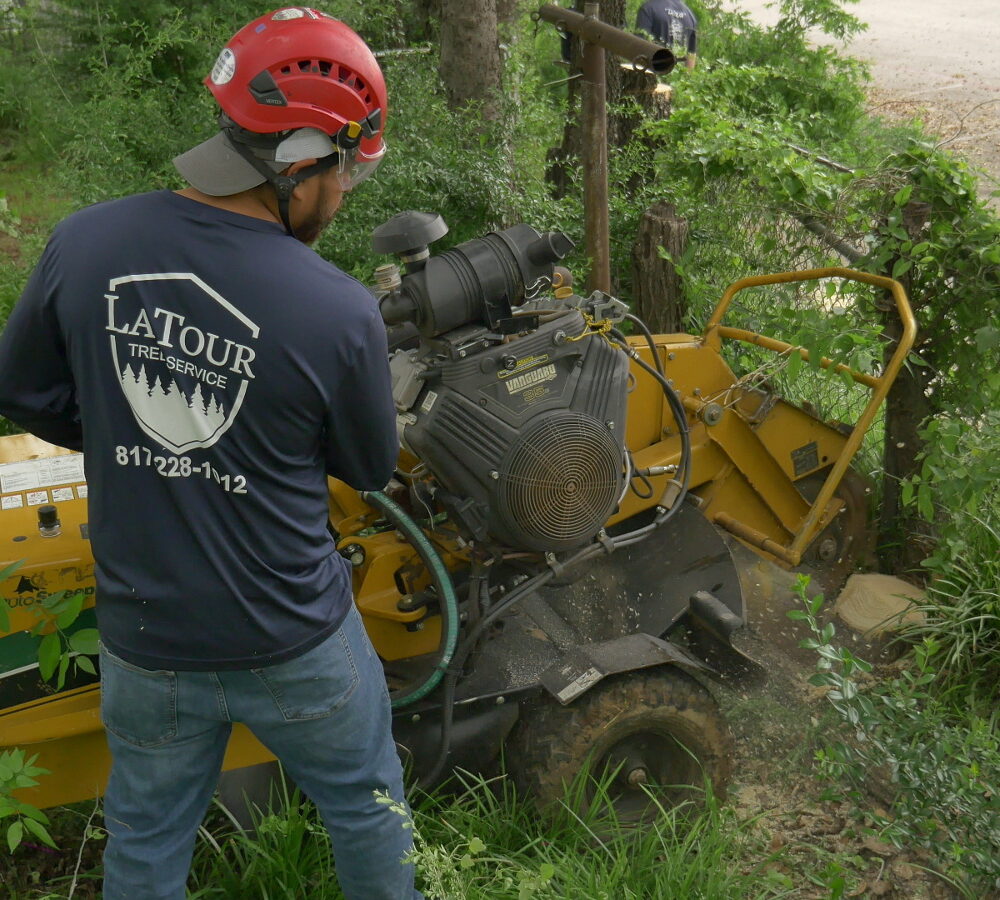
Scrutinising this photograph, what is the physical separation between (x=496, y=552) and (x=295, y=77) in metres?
1.40

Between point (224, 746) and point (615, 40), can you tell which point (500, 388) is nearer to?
point (224, 746)

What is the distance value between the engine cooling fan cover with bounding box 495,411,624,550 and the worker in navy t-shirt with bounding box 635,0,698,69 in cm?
596

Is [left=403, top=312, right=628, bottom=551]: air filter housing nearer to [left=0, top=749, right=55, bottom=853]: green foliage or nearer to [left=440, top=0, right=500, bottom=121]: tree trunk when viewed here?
[left=0, top=749, right=55, bottom=853]: green foliage

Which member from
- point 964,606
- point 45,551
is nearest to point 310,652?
point 45,551

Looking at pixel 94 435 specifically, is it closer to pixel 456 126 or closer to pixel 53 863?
pixel 53 863

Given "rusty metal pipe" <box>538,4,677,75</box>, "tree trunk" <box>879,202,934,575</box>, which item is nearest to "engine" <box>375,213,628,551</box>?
"rusty metal pipe" <box>538,4,677,75</box>

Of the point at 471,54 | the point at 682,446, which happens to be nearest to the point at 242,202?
the point at 682,446

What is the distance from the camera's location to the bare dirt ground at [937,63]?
11.1 meters

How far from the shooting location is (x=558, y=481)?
298 centimetres

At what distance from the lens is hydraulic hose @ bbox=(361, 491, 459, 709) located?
295 centimetres

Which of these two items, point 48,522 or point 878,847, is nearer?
point 48,522

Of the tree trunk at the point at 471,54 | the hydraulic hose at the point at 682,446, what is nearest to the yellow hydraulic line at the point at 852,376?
the hydraulic hose at the point at 682,446

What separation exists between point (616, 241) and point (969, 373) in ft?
7.78

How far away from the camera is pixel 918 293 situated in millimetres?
3930
